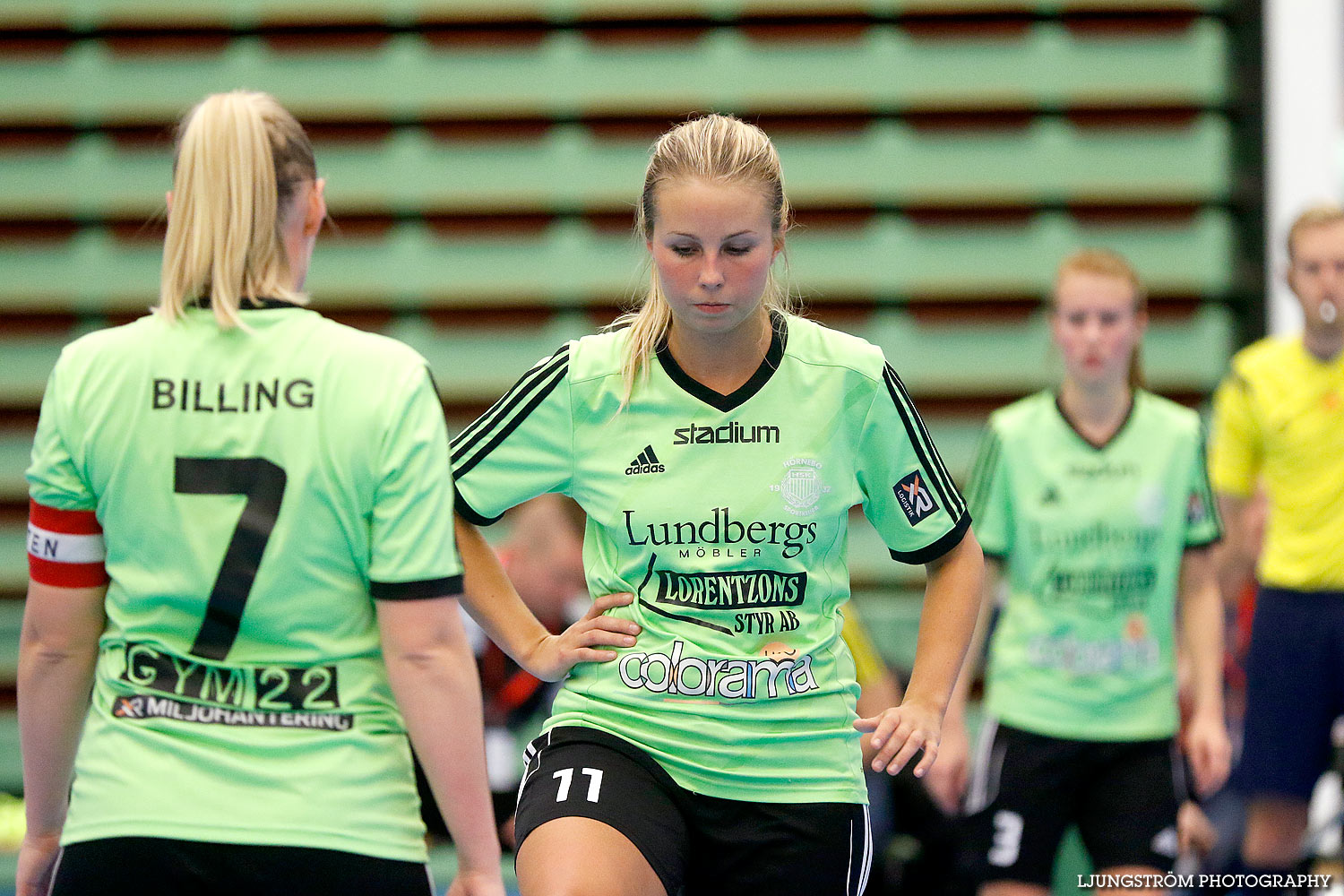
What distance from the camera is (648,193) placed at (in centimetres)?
233

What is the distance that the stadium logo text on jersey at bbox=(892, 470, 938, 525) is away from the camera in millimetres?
2428

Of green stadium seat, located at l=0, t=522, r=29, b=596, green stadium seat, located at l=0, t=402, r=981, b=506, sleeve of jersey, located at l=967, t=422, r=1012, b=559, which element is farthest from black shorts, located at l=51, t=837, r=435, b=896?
green stadium seat, located at l=0, t=522, r=29, b=596

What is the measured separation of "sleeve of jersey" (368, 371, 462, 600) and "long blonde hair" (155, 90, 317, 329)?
26 centimetres

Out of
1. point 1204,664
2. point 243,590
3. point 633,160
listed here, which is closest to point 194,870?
point 243,590

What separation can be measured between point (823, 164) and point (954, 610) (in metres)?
3.96

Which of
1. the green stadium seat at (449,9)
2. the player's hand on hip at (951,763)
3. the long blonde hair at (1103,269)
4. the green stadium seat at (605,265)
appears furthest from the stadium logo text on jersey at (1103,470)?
the green stadium seat at (449,9)

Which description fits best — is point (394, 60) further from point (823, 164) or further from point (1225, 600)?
point (1225, 600)

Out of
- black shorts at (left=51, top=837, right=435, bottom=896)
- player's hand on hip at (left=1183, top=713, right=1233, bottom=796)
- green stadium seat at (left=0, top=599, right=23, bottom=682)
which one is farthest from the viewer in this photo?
green stadium seat at (left=0, top=599, right=23, bottom=682)

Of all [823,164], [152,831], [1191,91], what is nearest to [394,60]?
[823,164]

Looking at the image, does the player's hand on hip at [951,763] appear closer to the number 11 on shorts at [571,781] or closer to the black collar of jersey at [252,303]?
the number 11 on shorts at [571,781]

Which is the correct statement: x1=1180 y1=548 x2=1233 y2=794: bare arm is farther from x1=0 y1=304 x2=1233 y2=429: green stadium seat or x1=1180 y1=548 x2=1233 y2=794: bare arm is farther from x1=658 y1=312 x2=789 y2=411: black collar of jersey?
x1=0 y1=304 x2=1233 y2=429: green stadium seat

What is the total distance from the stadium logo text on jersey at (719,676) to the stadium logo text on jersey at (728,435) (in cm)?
33

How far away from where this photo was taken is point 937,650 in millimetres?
2443

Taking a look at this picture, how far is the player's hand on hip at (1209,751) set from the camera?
357 centimetres
